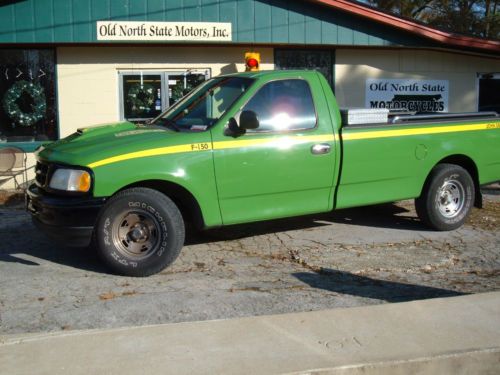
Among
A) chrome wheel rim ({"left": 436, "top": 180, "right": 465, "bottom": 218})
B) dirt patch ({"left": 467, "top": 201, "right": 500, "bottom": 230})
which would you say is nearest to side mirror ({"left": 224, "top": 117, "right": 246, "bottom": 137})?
chrome wheel rim ({"left": 436, "top": 180, "right": 465, "bottom": 218})

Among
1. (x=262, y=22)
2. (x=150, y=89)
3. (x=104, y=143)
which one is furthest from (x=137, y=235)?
(x=262, y=22)

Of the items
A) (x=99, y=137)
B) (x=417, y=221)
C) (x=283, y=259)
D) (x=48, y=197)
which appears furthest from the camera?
(x=417, y=221)

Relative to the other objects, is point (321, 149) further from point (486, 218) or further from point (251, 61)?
point (251, 61)

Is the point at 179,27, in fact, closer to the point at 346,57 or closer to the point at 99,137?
the point at 346,57

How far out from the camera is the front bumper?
5547 mm

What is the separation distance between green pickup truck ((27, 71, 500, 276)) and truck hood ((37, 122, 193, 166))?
0.05 feet

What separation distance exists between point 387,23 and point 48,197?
7.93m

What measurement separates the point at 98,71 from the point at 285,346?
818cm

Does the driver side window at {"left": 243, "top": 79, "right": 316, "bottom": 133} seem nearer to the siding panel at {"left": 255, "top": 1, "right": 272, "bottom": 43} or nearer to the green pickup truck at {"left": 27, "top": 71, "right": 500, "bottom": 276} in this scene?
the green pickup truck at {"left": 27, "top": 71, "right": 500, "bottom": 276}

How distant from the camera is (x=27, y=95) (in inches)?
432

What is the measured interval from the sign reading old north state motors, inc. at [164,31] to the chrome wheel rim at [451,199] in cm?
516

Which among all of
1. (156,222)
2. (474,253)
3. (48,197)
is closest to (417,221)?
(474,253)

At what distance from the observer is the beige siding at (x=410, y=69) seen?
12.4 m

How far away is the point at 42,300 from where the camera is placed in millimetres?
5305
